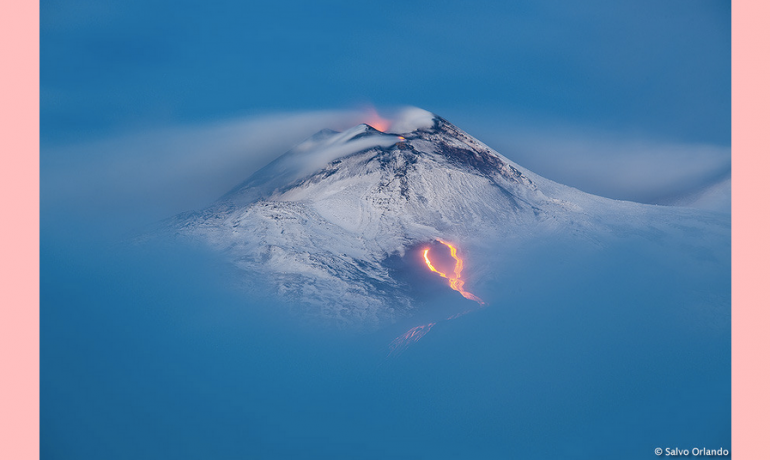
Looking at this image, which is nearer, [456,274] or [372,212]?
[456,274]

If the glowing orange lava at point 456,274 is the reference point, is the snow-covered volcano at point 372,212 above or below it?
above

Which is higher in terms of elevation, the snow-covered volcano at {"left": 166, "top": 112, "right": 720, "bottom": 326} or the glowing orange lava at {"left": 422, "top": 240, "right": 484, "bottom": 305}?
the snow-covered volcano at {"left": 166, "top": 112, "right": 720, "bottom": 326}

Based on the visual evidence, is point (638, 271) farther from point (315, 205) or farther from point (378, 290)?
point (315, 205)

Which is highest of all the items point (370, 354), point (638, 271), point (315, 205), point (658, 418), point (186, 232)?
point (315, 205)

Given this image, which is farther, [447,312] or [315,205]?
[315,205]

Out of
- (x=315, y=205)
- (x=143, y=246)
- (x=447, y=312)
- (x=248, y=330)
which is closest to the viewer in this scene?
(x=248, y=330)

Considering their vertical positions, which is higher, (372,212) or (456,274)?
(372,212)

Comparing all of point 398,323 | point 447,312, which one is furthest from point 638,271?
point 398,323

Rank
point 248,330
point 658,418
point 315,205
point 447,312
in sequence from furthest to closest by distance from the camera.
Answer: point 315,205
point 447,312
point 248,330
point 658,418
